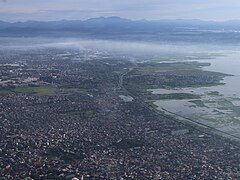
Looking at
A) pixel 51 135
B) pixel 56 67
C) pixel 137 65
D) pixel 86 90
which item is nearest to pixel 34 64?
pixel 56 67

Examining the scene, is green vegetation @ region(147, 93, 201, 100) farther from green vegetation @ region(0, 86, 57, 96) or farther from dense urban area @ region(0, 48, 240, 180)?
green vegetation @ region(0, 86, 57, 96)

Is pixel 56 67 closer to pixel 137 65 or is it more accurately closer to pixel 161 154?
pixel 137 65

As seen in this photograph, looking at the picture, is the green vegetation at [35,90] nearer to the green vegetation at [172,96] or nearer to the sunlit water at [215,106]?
the green vegetation at [172,96]

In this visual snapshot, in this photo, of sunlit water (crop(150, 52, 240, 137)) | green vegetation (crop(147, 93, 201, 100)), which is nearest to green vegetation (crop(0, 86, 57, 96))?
green vegetation (crop(147, 93, 201, 100))

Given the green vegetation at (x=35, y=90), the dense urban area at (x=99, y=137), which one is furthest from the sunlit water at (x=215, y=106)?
the green vegetation at (x=35, y=90)

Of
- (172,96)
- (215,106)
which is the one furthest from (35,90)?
(215,106)

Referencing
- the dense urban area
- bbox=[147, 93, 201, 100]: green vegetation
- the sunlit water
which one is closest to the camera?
the dense urban area
